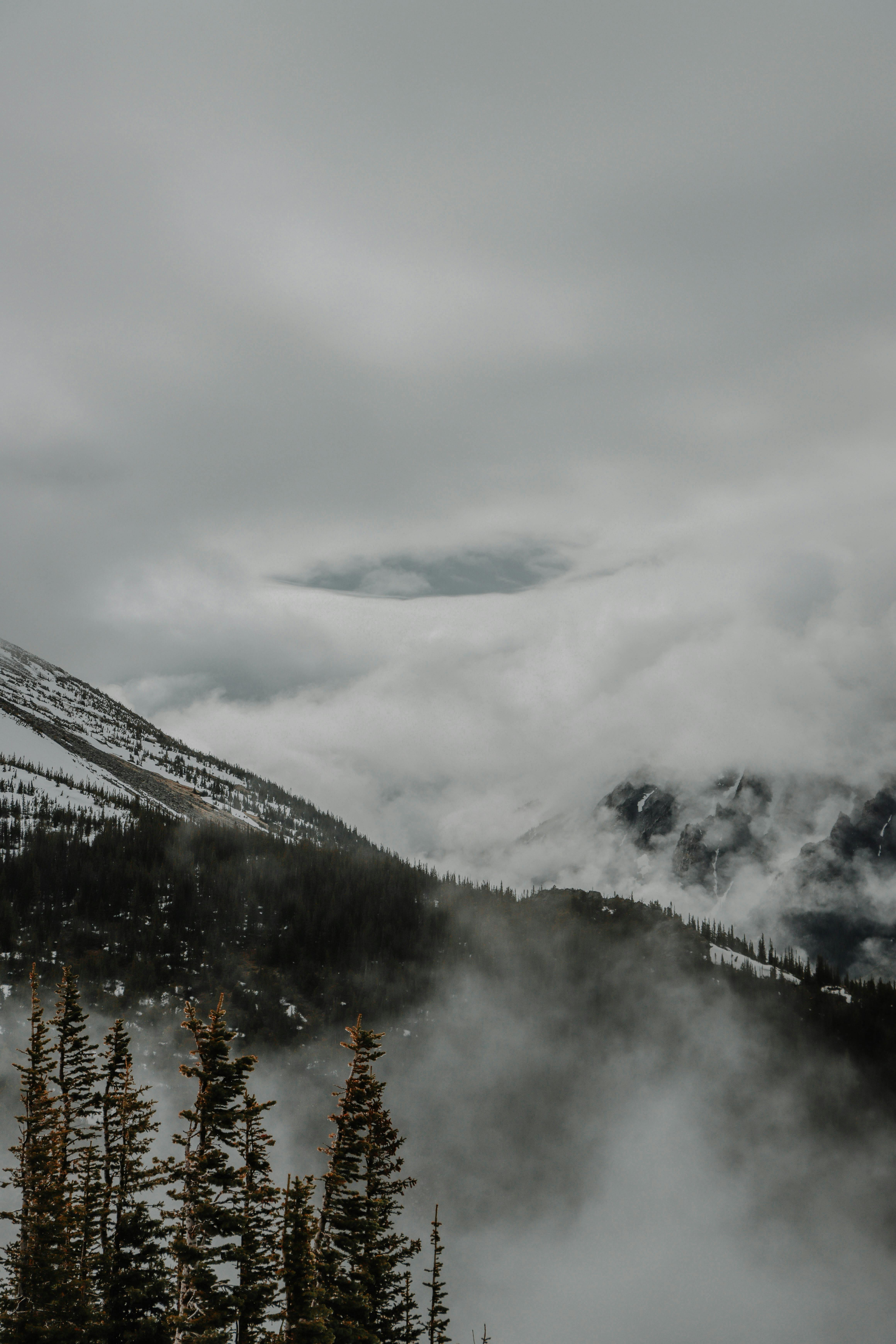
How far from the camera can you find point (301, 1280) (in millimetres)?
32906

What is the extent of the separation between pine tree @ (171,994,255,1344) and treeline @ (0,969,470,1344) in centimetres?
7

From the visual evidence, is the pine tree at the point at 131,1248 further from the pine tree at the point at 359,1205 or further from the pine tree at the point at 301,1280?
the pine tree at the point at 359,1205

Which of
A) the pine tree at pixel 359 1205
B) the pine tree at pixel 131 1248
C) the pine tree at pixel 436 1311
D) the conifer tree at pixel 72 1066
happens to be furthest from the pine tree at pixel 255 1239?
the pine tree at pixel 436 1311

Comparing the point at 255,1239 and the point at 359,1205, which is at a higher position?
the point at 359,1205

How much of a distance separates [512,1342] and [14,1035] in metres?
141

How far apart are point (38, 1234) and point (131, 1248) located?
4.11 meters

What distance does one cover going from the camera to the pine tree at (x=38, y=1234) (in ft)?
108

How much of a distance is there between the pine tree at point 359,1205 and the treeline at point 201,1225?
9cm

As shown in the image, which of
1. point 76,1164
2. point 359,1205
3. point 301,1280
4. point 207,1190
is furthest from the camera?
point 76,1164

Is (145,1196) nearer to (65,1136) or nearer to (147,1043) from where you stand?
(147,1043)

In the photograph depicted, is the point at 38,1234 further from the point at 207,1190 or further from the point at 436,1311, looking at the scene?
the point at 436,1311

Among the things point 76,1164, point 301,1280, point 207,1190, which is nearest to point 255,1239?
point 301,1280

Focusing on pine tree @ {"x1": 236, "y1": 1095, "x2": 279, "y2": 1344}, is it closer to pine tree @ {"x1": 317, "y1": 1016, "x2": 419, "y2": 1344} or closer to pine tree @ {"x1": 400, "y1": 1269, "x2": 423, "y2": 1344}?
pine tree @ {"x1": 317, "y1": 1016, "x2": 419, "y2": 1344}

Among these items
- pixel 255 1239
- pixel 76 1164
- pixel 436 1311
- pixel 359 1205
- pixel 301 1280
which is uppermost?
pixel 76 1164
